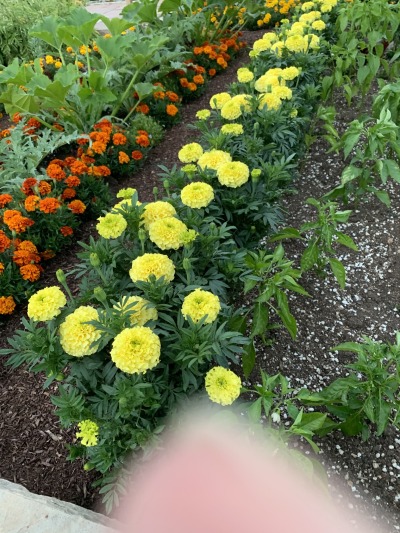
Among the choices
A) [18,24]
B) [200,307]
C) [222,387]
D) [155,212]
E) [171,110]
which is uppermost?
[18,24]

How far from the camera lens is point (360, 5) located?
3697 millimetres

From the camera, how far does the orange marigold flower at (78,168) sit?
305 centimetres

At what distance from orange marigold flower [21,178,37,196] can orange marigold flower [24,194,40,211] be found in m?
0.13

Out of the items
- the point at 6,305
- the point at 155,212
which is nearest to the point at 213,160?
the point at 155,212

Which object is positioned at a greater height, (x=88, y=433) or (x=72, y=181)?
(x=88, y=433)

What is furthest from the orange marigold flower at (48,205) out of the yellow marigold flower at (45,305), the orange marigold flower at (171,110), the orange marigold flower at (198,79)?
the orange marigold flower at (198,79)

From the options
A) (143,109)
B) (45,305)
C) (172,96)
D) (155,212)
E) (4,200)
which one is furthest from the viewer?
(172,96)

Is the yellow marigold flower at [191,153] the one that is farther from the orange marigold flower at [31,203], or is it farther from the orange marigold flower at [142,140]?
the orange marigold flower at [142,140]

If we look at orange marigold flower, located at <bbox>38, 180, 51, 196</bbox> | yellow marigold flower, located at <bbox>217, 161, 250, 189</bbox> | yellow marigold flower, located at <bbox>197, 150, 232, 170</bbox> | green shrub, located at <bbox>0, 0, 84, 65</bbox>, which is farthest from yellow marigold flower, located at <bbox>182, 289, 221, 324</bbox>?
green shrub, located at <bbox>0, 0, 84, 65</bbox>

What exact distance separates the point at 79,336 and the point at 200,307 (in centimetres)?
40

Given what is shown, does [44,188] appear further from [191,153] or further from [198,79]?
[198,79]

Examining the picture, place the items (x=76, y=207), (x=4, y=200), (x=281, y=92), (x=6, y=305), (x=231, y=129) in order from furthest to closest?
(x=76, y=207), (x=4, y=200), (x=281, y=92), (x=6, y=305), (x=231, y=129)

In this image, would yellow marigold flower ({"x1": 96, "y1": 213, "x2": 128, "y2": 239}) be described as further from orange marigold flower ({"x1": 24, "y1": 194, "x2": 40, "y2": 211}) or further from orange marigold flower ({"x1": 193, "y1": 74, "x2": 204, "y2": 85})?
orange marigold flower ({"x1": 193, "y1": 74, "x2": 204, "y2": 85})

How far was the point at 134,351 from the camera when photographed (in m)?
1.32
